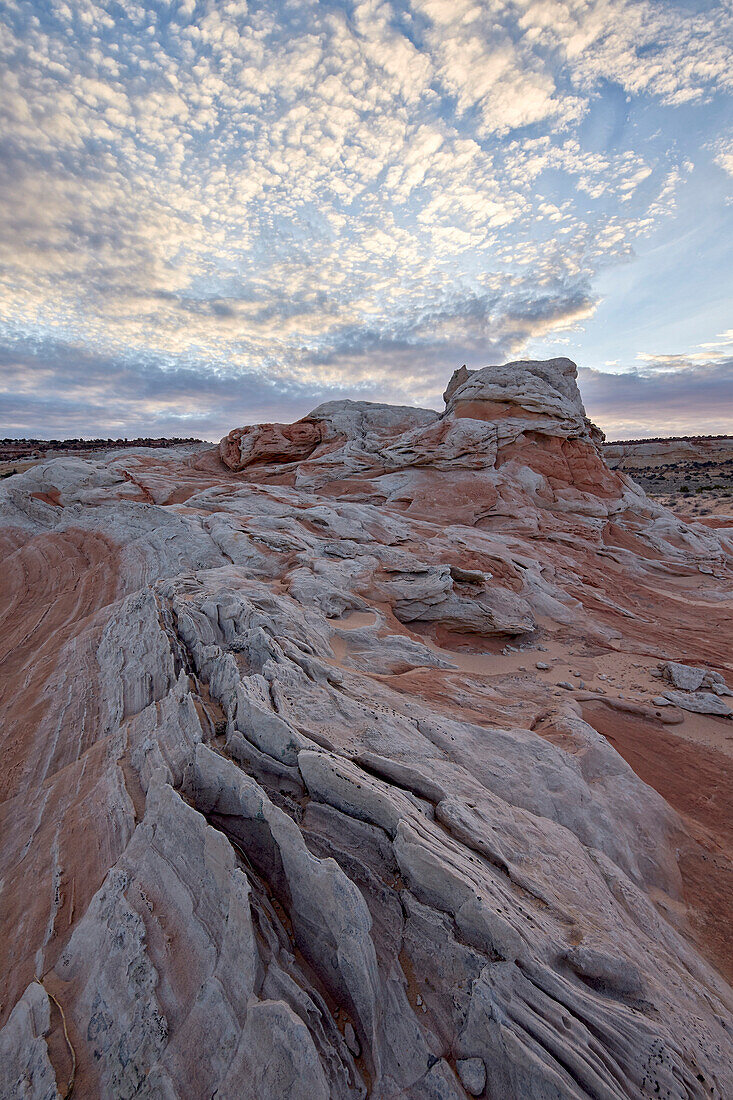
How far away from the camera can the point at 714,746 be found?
815 centimetres

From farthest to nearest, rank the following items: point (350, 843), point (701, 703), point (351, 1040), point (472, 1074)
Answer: point (701, 703), point (350, 843), point (351, 1040), point (472, 1074)

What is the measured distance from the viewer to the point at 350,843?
4.23 m

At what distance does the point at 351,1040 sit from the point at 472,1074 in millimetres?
842

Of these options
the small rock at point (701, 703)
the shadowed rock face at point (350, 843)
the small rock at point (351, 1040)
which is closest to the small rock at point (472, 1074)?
the shadowed rock face at point (350, 843)

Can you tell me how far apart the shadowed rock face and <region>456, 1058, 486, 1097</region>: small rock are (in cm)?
2

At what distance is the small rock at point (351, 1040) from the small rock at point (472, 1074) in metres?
0.69

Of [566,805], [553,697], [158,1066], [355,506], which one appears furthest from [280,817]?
[355,506]

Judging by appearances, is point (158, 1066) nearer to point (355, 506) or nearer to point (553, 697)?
point (553, 697)

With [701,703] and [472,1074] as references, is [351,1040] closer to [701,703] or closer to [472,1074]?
[472,1074]

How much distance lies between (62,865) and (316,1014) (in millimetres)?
3141

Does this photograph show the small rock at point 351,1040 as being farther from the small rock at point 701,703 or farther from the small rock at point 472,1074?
the small rock at point 701,703

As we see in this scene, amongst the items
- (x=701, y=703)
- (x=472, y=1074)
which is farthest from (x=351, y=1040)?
(x=701, y=703)

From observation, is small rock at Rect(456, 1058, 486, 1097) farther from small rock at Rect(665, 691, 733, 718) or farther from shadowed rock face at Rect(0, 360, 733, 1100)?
small rock at Rect(665, 691, 733, 718)

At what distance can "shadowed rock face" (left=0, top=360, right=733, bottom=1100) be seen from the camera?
10.2ft
